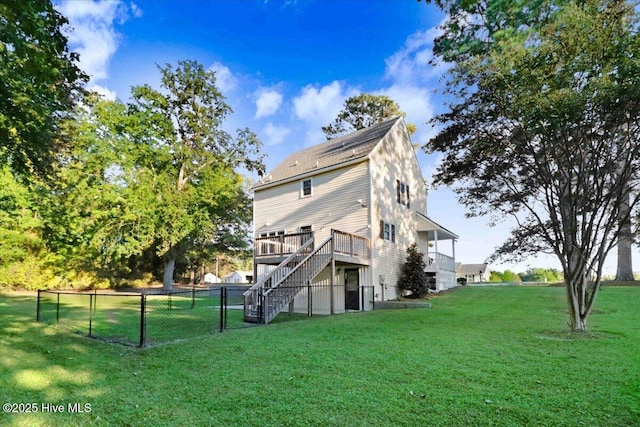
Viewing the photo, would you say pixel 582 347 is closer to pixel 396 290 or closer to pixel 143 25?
pixel 396 290

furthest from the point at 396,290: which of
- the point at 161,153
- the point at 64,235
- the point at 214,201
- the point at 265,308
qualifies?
the point at 64,235

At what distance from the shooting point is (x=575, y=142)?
8.43m

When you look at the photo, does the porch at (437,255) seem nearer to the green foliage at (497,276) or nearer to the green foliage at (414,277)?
the green foliage at (414,277)

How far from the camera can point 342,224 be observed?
56.4 ft

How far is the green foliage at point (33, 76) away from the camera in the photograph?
593 cm

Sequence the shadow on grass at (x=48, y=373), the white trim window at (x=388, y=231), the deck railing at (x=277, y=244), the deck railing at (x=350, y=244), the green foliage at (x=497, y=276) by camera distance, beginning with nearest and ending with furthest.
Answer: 1. the shadow on grass at (x=48, y=373)
2. the deck railing at (x=350, y=244)
3. the deck railing at (x=277, y=244)
4. the white trim window at (x=388, y=231)
5. the green foliage at (x=497, y=276)

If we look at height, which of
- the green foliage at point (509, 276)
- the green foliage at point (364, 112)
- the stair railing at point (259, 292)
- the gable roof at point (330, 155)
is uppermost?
the green foliage at point (364, 112)

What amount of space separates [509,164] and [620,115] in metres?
2.78

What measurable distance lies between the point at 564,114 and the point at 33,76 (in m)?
10.9

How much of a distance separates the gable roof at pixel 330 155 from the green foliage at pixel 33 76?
10.6 metres

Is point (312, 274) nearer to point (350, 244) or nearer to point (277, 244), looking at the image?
point (350, 244)

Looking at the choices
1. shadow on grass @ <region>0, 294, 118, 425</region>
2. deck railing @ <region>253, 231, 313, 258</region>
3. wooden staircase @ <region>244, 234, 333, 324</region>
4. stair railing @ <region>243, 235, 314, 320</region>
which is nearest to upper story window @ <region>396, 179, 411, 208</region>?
deck railing @ <region>253, 231, 313, 258</region>

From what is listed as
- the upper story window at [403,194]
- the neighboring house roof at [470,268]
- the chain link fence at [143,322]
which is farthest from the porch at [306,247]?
the neighboring house roof at [470,268]

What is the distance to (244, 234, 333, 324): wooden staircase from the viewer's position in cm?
1159
